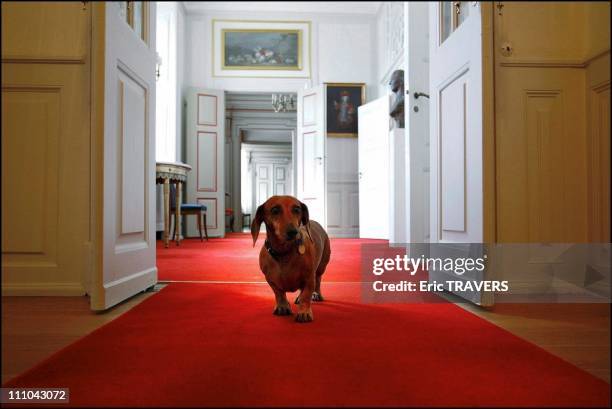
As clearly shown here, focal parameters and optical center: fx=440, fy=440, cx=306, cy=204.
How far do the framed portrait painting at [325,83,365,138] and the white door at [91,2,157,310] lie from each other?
17.0ft

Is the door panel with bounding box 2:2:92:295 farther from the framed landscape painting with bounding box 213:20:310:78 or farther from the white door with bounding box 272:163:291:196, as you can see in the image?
the white door with bounding box 272:163:291:196

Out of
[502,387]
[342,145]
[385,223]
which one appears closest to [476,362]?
[502,387]

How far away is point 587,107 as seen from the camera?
1940mm

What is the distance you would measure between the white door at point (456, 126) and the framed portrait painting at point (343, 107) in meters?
5.00

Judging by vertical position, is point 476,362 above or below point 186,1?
below

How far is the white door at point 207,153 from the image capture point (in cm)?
701

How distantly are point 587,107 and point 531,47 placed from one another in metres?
0.37

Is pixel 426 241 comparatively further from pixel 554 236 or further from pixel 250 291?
pixel 250 291

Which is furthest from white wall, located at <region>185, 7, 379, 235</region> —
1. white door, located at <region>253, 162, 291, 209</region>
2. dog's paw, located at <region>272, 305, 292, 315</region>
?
white door, located at <region>253, 162, 291, 209</region>

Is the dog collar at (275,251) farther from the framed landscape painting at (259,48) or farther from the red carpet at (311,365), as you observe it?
the framed landscape painting at (259,48)

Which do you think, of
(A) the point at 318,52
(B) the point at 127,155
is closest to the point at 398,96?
(B) the point at 127,155

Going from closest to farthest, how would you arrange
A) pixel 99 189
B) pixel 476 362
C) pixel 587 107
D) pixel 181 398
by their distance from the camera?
pixel 181 398
pixel 476 362
pixel 99 189
pixel 587 107

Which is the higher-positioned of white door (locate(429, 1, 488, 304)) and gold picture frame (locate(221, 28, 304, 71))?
gold picture frame (locate(221, 28, 304, 71))

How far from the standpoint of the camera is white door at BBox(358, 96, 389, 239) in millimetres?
5875
